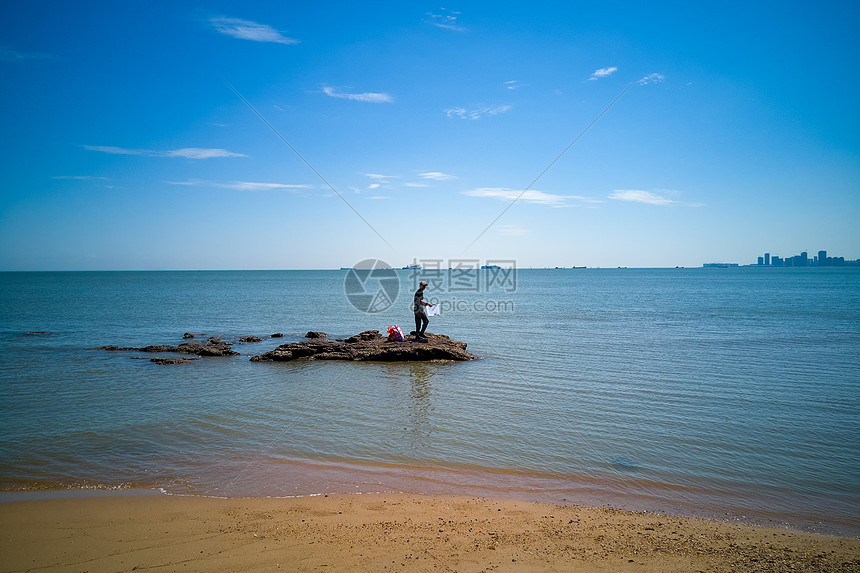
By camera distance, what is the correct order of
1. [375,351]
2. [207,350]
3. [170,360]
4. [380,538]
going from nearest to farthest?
[380,538]
[170,360]
[375,351]
[207,350]

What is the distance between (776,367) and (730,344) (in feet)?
18.5

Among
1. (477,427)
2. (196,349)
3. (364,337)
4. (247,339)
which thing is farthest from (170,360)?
(477,427)

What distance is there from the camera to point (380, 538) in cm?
577

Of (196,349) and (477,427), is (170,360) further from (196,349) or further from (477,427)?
(477,427)

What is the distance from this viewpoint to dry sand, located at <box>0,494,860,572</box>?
17.2ft

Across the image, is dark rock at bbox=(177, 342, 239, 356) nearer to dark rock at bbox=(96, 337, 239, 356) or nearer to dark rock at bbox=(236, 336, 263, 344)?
dark rock at bbox=(96, 337, 239, 356)

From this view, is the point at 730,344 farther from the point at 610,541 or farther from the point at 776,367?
the point at 610,541

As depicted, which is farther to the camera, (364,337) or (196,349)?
(364,337)

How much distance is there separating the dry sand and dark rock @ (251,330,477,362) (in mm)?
10934

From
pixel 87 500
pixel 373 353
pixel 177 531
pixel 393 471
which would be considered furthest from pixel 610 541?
pixel 373 353

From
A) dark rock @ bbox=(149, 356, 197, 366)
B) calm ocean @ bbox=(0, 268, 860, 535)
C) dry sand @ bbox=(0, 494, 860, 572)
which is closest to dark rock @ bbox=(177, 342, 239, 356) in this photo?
calm ocean @ bbox=(0, 268, 860, 535)

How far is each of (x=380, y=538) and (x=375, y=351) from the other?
12.6 m

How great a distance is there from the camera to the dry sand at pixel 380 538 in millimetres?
5238

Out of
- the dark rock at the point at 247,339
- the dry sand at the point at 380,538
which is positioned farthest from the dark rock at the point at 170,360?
the dry sand at the point at 380,538
